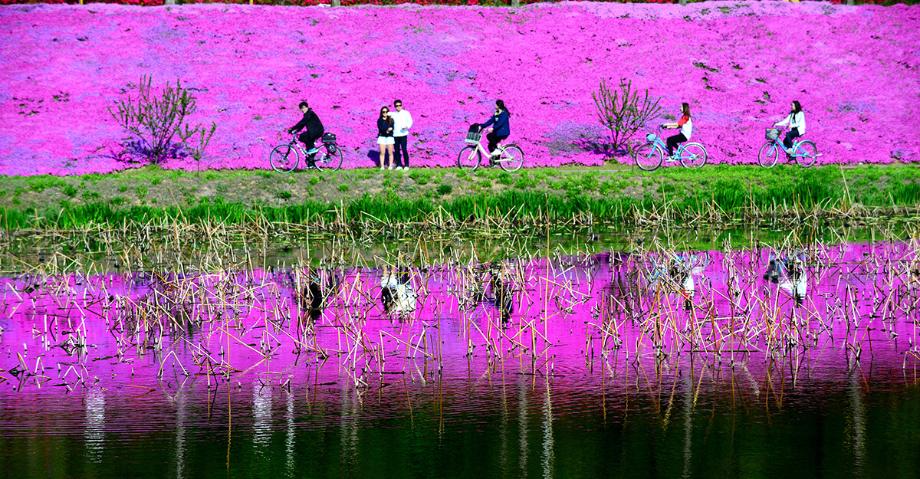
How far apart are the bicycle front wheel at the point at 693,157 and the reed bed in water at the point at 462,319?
15114 mm

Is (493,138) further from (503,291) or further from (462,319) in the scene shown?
(462,319)

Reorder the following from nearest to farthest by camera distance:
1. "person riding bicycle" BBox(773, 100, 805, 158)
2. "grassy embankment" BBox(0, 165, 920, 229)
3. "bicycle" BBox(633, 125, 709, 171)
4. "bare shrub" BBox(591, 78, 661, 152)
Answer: "grassy embankment" BBox(0, 165, 920, 229) < "bicycle" BBox(633, 125, 709, 171) < "person riding bicycle" BBox(773, 100, 805, 158) < "bare shrub" BBox(591, 78, 661, 152)

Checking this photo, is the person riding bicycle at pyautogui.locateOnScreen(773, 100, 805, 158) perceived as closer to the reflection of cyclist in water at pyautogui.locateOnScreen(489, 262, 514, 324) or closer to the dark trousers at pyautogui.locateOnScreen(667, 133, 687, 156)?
the dark trousers at pyautogui.locateOnScreen(667, 133, 687, 156)

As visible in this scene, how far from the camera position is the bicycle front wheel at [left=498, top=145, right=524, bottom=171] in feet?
103

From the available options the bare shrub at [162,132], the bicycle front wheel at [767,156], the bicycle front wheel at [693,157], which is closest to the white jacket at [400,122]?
the bare shrub at [162,132]

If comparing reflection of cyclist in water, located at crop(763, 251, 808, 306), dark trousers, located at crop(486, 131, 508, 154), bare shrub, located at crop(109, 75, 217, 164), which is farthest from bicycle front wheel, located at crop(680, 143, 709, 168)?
reflection of cyclist in water, located at crop(763, 251, 808, 306)

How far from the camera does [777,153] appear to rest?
34.9 meters

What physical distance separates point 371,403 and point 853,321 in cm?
587

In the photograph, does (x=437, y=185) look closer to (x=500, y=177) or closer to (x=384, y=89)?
(x=500, y=177)

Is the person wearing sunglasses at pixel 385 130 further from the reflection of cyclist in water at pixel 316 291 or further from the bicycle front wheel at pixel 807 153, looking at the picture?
the reflection of cyclist in water at pixel 316 291

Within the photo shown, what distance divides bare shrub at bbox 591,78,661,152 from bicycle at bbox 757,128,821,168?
132 inches

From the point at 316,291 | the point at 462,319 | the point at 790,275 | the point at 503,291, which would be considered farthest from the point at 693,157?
the point at 462,319

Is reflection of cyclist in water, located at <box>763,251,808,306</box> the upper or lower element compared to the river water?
upper

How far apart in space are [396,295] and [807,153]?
21306 mm
